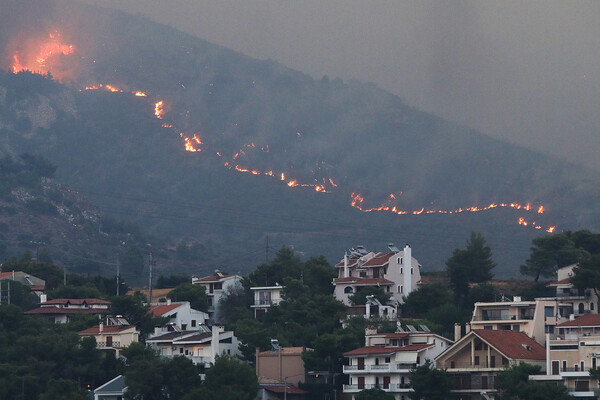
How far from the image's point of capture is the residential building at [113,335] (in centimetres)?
12850

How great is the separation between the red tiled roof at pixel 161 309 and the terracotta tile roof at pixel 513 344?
42.2 metres

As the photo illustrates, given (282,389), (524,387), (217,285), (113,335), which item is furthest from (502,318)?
(217,285)

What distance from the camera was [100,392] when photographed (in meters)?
116

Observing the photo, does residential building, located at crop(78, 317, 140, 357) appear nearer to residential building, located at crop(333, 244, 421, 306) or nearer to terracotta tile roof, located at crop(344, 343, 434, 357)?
terracotta tile roof, located at crop(344, 343, 434, 357)

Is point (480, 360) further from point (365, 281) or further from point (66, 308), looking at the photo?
point (66, 308)

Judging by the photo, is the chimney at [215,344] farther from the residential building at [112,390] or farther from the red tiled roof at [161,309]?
the red tiled roof at [161,309]

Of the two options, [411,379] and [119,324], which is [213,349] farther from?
[411,379]

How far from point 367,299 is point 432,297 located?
6785 mm

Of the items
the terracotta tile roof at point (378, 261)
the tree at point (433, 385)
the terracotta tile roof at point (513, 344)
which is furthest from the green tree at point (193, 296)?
the tree at point (433, 385)

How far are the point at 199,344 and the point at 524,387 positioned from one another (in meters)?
37.5

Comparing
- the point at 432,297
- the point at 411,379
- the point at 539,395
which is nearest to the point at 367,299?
the point at 432,297

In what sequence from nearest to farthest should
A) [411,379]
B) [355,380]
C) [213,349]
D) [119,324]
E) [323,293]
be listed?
[411,379] < [355,380] < [213,349] < [119,324] < [323,293]

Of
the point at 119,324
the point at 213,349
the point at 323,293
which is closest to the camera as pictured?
the point at 213,349

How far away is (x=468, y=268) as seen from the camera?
146125mm
